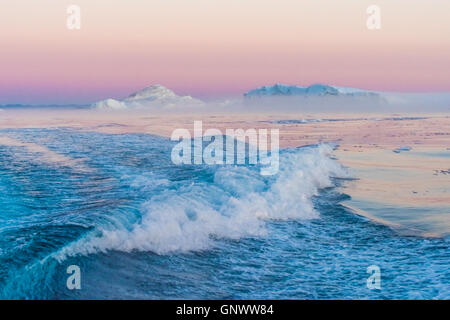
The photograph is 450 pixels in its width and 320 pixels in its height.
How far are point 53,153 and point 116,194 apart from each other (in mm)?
8583

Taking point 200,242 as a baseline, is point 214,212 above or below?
above

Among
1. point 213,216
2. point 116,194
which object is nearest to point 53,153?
point 116,194

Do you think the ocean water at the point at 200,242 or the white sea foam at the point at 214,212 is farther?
the white sea foam at the point at 214,212

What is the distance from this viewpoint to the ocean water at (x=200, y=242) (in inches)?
261

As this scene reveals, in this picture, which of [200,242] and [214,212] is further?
[214,212]

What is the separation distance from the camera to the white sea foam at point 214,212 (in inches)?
324

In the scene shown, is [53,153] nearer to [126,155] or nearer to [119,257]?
[126,155]

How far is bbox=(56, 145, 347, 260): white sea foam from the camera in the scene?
324 inches

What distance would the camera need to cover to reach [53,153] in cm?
1941

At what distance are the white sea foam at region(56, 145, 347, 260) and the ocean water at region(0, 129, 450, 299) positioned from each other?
0.08 ft

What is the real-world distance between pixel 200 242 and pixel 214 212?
1.47 meters

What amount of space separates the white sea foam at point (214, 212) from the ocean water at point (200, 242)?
3cm

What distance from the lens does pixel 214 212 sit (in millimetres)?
10141
